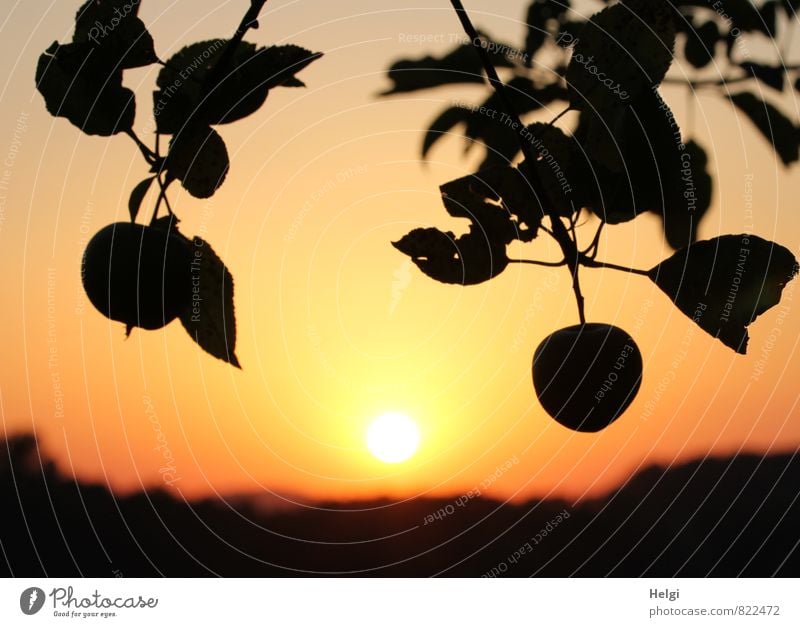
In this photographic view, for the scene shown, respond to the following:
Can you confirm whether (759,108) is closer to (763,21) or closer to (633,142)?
(763,21)

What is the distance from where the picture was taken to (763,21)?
1736 mm

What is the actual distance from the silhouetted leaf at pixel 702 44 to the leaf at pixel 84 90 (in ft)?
4.02

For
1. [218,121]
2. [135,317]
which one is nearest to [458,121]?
[218,121]

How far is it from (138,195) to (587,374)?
48 cm

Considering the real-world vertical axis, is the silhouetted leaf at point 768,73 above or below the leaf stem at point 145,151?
above

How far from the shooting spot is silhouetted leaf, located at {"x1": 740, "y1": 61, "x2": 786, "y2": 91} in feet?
5.51

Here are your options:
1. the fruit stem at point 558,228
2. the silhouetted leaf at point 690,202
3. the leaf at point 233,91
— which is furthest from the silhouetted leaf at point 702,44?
the leaf at point 233,91

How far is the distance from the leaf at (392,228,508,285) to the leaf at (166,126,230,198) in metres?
0.19

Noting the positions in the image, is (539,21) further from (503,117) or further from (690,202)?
(690,202)

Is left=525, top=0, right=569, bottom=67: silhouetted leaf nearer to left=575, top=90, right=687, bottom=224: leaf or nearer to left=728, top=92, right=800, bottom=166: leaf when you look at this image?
left=728, top=92, right=800, bottom=166: leaf

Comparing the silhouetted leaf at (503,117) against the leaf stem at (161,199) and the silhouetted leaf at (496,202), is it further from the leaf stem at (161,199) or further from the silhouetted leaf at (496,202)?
the leaf stem at (161,199)

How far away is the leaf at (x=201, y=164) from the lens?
83 centimetres

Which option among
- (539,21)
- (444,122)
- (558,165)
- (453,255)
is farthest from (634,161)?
(539,21)

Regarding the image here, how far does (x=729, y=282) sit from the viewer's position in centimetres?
81
